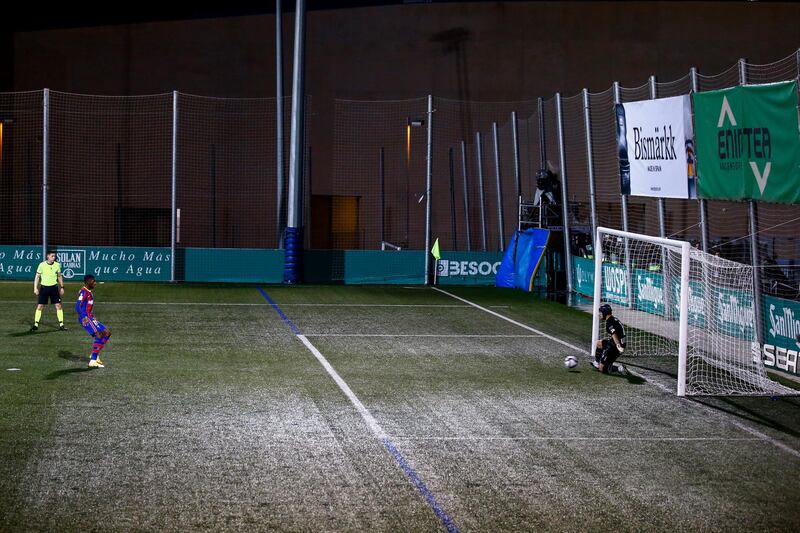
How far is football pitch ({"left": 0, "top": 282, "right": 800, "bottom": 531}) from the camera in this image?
26.5 feet

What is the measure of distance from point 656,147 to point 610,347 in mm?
6378

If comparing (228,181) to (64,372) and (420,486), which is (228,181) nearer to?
(64,372)

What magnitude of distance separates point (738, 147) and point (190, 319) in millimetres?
11439

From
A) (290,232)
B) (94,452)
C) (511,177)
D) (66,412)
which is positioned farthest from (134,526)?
(511,177)

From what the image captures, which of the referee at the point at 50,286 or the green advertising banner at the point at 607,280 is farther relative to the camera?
the green advertising banner at the point at 607,280

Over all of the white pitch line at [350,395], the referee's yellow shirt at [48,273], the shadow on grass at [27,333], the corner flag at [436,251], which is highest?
the corner flag at [436,251]

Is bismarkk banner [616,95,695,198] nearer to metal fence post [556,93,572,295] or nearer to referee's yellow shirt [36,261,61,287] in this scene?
metal fence post [556,93,572,295]

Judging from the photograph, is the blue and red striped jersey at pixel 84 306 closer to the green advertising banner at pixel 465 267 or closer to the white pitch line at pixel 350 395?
the white pitch line at pixel 350 395

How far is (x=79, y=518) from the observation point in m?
7.73

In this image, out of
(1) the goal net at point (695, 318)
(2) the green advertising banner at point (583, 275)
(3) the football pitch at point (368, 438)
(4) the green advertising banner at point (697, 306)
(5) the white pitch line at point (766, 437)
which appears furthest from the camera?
(2) the green advertising banner at point (583, 275)

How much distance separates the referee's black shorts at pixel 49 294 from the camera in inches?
734

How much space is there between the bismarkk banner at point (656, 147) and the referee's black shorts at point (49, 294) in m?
12.1

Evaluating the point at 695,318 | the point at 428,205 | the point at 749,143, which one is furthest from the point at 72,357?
the point at 428,205

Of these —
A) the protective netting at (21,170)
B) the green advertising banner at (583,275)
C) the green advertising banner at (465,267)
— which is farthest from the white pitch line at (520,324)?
the protective netting at (21,170)
